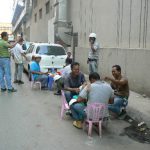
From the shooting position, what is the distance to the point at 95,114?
6.70m

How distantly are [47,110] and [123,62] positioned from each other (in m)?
3.85

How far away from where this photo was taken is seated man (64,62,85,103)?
801 centimetres

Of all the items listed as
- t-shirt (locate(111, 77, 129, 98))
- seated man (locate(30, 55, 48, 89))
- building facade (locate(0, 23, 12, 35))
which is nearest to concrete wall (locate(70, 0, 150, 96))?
t-shirt (locate(111, 77, 129, 98))

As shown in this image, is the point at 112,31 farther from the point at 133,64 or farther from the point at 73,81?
the point at 73,81

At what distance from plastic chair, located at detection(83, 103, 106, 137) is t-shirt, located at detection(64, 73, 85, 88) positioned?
4.72ft

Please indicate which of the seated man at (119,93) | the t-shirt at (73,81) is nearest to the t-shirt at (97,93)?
the seated man at (119,93)

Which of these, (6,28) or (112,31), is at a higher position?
(6,28)

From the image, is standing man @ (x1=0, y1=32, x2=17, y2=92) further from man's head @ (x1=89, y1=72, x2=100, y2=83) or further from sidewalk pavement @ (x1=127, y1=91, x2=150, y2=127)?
man's head @ (x1=89, y1=72, x2=100, y2=83)

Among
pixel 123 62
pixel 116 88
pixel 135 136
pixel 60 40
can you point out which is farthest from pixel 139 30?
pixel 60 40

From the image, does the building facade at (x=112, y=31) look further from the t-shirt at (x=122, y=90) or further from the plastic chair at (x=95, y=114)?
the plastic chair at (x=95, y=114)

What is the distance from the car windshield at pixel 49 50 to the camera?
48.1 ft

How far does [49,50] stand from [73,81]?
6.87m

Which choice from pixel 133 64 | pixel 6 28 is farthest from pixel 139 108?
pixel 6 28

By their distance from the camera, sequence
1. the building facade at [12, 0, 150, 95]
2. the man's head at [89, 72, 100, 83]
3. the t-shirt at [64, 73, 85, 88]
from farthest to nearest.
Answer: the building facade at [12, 0, 150, 95] < the t-shirt at [64, 73, 85, 88] < the man's head at [89, 72, 100, 83]
